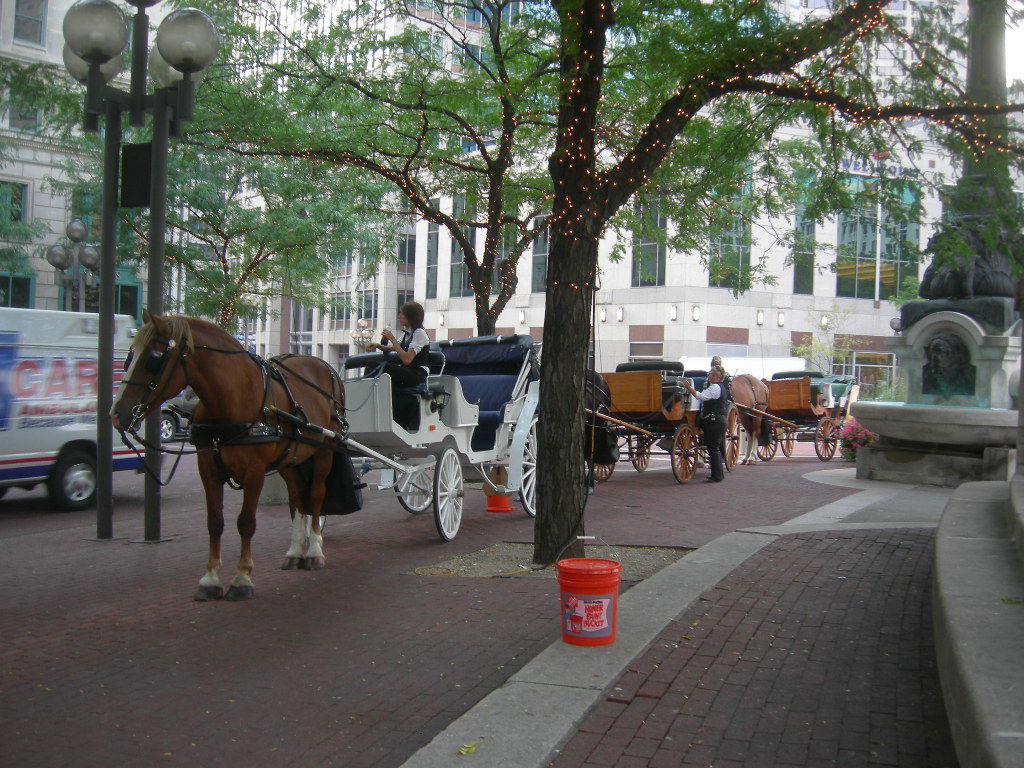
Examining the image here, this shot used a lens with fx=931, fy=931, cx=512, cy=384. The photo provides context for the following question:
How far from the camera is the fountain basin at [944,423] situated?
529 inches

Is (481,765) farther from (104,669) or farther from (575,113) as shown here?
(575,113)

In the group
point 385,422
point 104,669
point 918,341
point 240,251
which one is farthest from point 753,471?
point 240,251

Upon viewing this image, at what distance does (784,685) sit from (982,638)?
1.18m

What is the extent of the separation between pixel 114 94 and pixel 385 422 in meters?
4.61

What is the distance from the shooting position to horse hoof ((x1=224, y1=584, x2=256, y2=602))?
688 cm

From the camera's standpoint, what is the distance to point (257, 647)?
5.69 m

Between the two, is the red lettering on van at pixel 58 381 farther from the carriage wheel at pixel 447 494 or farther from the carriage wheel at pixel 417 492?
the carriage wheel at pixel 447 494

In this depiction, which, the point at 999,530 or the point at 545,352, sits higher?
the point at 545,352

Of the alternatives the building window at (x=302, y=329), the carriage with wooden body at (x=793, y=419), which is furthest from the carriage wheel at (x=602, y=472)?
the building window at (x=302, y=329)

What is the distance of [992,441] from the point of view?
44.7 ft

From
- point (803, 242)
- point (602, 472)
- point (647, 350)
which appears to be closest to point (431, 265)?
point (647, 350)

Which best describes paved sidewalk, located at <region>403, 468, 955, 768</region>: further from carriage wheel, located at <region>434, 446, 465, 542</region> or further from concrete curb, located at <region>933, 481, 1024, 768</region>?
carriage wheel, located at <region>434, 446, 465, 542</region>

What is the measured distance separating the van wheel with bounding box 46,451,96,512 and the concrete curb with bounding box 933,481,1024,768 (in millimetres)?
10363

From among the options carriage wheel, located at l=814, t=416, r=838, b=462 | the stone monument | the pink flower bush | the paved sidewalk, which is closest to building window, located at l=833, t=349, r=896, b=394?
carriage wheel, located at l=814, t=416, r=838, b=462
